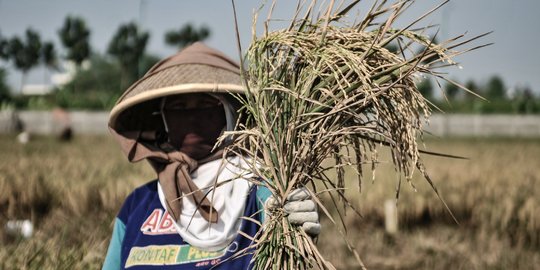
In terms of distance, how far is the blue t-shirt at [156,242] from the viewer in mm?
2135

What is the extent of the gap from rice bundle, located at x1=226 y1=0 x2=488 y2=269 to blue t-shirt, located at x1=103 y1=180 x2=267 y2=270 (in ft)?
0.88

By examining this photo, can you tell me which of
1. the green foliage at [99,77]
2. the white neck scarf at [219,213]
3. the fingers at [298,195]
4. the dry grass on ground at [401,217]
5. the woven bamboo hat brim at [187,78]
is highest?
the green foliage at [99,77]

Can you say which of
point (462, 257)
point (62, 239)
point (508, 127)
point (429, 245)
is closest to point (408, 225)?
point (429, 245)

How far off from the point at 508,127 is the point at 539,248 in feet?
115

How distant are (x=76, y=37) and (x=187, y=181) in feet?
198

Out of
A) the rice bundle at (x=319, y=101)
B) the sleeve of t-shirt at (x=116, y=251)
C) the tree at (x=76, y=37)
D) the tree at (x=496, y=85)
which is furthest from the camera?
the tree at (x=496, y=85)

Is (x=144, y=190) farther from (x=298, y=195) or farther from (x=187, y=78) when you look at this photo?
(x=298, y=195)

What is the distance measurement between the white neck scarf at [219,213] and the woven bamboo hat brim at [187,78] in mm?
291

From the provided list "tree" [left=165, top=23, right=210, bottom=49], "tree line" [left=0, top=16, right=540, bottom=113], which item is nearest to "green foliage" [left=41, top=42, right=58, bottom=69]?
"tree line" [left=0, top=16, right=540, bottom=113]

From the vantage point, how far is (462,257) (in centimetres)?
477

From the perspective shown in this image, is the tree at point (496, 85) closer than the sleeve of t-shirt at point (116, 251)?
No

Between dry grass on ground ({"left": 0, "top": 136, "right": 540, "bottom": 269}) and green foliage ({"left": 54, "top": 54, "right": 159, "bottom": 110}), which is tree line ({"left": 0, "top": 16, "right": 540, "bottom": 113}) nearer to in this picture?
green foliage ({"left": 54, "top": 54, "right": 159, "bottom": 110})

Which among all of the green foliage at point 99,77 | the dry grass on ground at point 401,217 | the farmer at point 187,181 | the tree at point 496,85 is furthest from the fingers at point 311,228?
the tree at point 496,85

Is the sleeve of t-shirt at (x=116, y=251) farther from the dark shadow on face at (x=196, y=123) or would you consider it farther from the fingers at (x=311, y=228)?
the fingers at (x=311, y=228)
